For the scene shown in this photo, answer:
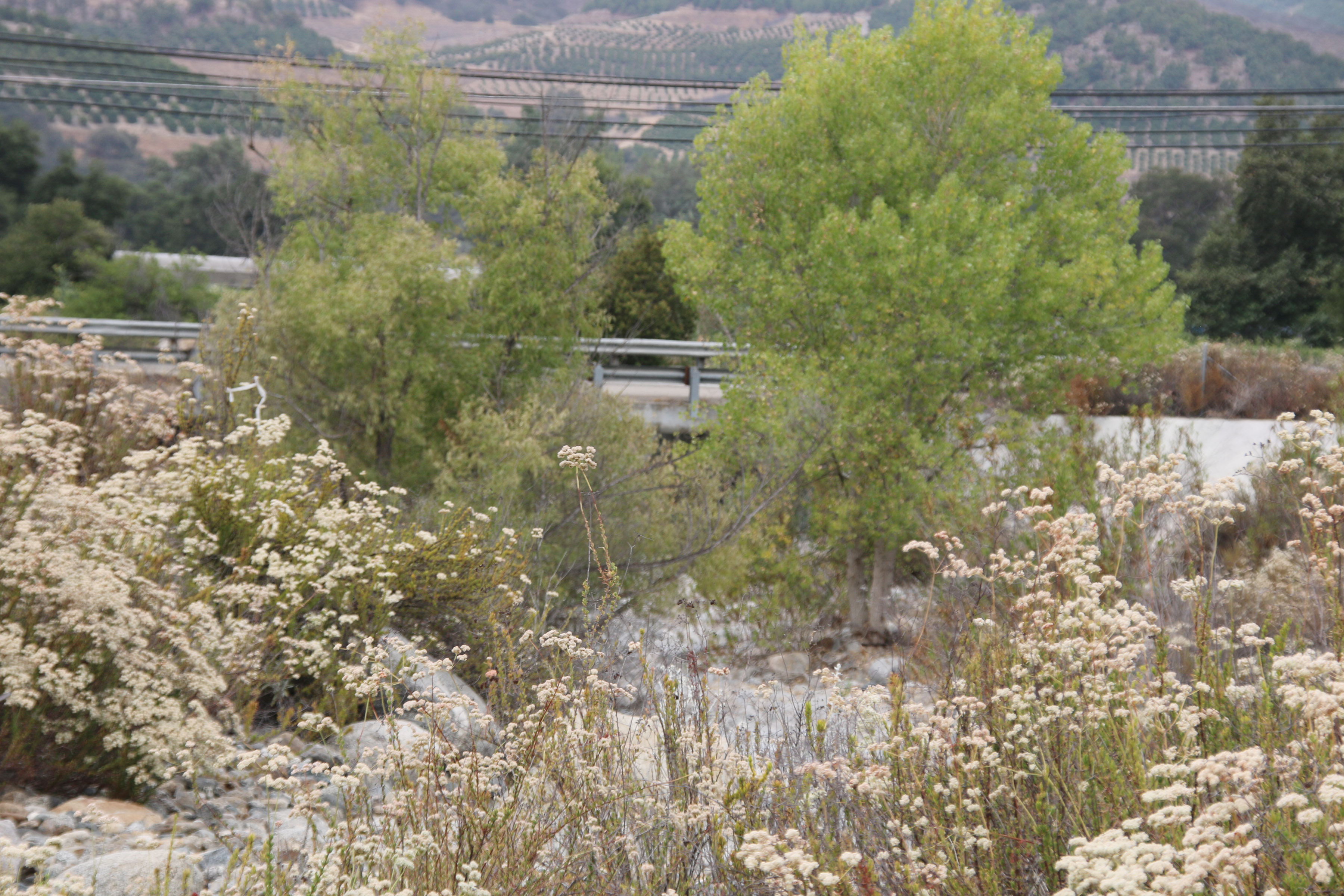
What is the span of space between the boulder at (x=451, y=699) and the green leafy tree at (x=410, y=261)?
20.3 ft

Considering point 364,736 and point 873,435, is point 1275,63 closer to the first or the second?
point 873,435

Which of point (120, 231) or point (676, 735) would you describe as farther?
point (120, 231)

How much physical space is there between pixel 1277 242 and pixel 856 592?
23.4 meters

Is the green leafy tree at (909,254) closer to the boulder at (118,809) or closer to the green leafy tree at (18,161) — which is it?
the boulder at (118,809)

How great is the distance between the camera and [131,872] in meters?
2.85

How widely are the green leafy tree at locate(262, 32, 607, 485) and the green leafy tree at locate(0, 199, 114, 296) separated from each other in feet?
46.5

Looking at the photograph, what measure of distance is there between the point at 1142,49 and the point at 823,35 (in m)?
107

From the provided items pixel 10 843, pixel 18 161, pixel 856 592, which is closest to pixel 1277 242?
pixel 856 592

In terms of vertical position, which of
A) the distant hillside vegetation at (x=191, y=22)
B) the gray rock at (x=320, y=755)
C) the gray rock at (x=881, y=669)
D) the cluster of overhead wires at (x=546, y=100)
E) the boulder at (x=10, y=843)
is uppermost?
the distant hillside vegetation at (x=191, y=22)

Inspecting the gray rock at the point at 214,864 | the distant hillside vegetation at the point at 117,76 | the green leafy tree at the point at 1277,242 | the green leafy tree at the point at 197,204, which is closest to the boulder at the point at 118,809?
the gray rock at the point at 214,864

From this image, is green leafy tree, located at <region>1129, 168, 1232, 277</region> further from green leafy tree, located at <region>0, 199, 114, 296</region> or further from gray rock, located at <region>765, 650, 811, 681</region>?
green leafy tree, located at <region>0, 199, 114, 296</region>

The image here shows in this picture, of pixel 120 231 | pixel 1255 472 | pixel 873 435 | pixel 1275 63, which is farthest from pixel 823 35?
pixel 1275 63

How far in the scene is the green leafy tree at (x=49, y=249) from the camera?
2548 centimetres

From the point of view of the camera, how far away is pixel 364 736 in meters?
4.65
